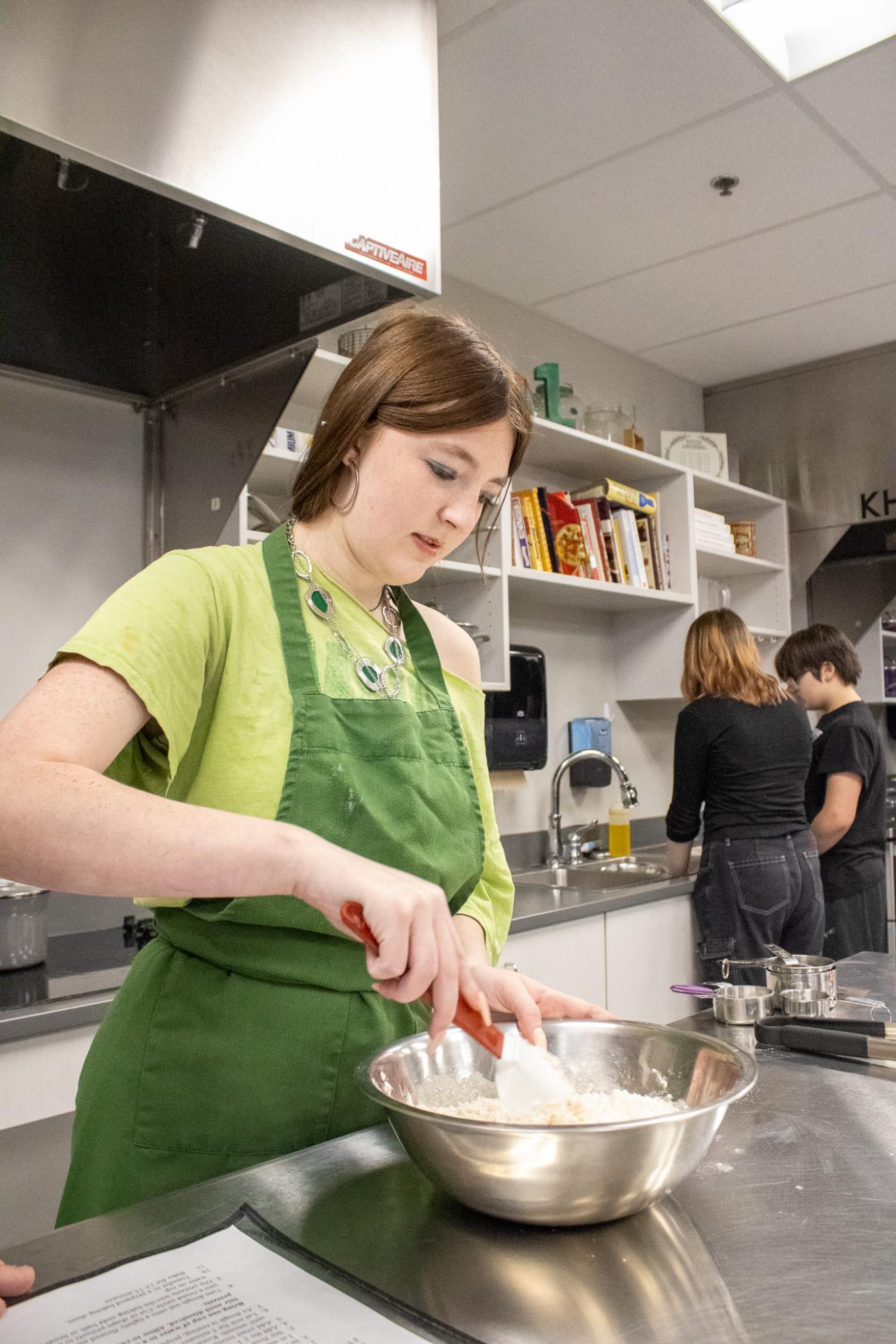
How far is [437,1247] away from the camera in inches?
29.2

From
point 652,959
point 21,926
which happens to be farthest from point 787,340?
point 21,926

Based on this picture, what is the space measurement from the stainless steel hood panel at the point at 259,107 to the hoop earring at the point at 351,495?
0.62 meters

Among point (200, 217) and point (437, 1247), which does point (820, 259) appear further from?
point (437, 1247)

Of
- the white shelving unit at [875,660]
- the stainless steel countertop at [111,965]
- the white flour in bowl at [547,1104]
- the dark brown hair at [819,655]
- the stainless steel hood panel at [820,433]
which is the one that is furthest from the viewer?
the white shelving unit at [875,660]

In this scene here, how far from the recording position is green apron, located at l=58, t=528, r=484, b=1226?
99 cm

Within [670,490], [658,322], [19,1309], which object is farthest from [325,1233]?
[658,322]

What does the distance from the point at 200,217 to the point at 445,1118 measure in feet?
4.71

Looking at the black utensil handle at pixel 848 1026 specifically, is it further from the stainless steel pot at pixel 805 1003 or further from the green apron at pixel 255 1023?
the green apron at pixel 255 1023

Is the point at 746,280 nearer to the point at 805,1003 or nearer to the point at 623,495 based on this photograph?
the point at 623,495

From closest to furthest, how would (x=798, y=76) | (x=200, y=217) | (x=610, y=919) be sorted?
(x=200, y=217)
(x=798, y=76)
(x=610, y=919)

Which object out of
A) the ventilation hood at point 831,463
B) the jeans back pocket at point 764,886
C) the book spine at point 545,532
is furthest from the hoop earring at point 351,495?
the ventilation hood at point 831,463

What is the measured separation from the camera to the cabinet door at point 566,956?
261cm

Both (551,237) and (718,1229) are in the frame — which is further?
(551,237)

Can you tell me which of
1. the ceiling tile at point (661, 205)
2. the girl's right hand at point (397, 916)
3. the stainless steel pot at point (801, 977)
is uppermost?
the ceiling tile at point (661, 205)
